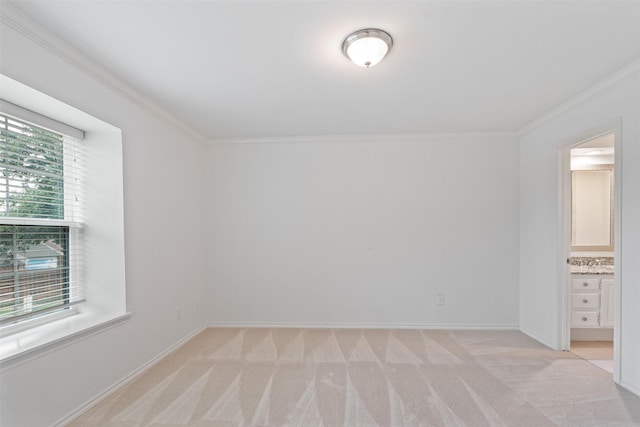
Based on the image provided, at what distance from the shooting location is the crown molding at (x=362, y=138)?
3.92 metres

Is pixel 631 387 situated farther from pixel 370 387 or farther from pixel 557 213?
pixel 370 387

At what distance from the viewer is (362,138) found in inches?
158

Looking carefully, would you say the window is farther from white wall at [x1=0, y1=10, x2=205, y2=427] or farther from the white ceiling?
the white ceiling

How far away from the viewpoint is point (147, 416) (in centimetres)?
212

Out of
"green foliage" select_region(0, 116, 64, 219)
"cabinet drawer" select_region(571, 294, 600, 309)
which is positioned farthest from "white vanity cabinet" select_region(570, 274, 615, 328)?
"green foliage" select_region(0, 116, 64, 219)

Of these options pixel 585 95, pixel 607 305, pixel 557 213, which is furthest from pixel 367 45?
pixel 607 305

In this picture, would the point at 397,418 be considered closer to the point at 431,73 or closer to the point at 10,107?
the point at 431,73

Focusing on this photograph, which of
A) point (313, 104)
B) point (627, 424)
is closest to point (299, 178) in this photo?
point (313, 104)

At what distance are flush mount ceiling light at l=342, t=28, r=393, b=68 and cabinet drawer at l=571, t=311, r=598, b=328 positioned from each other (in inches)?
145

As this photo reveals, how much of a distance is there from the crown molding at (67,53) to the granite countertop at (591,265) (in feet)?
16.2

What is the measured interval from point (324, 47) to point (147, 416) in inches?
110

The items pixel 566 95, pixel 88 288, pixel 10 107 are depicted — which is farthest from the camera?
pixel 566 95

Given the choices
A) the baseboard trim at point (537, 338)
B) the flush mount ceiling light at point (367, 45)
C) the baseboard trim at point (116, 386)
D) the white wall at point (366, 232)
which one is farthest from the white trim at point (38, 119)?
the baseboard trim at point (537, 338)

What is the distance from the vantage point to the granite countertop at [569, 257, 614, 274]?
11.6ft
